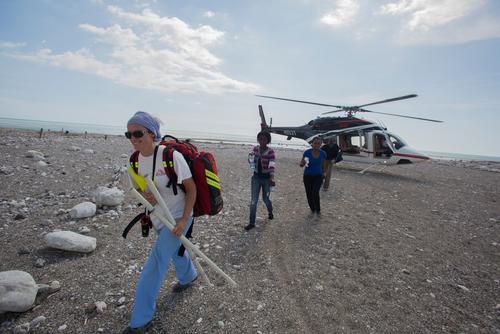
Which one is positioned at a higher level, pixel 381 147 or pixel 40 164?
pixel 381 147

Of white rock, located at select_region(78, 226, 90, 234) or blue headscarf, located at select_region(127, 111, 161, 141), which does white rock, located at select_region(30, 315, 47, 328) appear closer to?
white rock, located at select_region(78, 226, 90, 234)

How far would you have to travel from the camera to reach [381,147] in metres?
14.5

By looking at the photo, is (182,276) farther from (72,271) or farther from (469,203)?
(469,203)

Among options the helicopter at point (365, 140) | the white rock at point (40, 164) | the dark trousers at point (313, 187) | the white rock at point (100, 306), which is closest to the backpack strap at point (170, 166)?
the white rock at point (100, 306)

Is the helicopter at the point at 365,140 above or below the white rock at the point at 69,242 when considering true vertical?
above

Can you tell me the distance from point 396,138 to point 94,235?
1564 centimetres

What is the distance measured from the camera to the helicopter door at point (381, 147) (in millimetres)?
14287

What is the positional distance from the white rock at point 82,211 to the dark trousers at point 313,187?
5225mm

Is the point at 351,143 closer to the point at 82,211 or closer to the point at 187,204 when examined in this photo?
the point at 82,211

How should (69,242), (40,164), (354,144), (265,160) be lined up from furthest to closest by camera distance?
(354,144)
(40,164)
(265,160)
(69,242)

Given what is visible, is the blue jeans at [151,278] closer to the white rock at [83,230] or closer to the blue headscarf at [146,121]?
the blue headscarf at [146,121]

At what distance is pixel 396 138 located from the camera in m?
14.4

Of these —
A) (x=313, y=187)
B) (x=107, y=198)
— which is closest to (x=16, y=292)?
(x=107, y=198)

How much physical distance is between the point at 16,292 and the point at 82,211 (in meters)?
2.68
